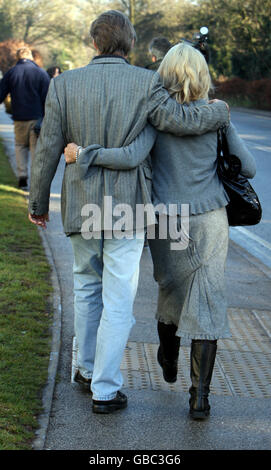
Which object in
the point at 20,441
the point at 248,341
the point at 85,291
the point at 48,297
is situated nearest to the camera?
the point at 20,441

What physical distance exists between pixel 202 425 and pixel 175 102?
4.95 ft

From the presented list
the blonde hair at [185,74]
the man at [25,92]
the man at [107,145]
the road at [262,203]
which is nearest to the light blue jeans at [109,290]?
the man at [107,145]

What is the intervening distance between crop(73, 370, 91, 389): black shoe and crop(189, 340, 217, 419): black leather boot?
0.56 metres

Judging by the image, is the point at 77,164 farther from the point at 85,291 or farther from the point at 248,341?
the point at 248,341

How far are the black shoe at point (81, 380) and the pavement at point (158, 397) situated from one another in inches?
1.5

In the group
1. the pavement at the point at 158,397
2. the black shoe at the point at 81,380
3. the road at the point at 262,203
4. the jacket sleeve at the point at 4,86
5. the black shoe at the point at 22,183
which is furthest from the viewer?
the black shoe at the point at 22,183

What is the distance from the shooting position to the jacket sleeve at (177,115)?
3393 mm

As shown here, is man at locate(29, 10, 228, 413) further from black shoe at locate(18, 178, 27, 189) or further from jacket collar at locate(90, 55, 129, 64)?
black shoe at locate(18, 178, 27, 189)

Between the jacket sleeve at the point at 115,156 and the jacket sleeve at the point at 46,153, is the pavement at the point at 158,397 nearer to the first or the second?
the jacket sleeve at the point at 46,153

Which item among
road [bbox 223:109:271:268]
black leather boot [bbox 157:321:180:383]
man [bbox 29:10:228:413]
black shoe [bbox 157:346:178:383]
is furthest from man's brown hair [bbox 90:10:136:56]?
road [bbox 223:109:271:268]

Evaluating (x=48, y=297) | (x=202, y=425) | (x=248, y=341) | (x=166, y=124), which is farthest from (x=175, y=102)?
(x=48, y=297)

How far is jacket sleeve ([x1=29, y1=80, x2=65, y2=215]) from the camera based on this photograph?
348 centimetres

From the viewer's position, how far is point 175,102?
11.3 ft

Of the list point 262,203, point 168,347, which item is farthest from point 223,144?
point 262,203
